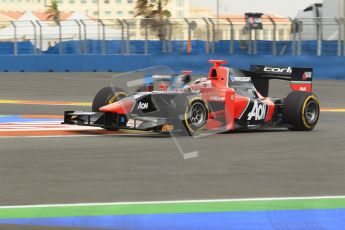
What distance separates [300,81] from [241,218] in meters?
7.65

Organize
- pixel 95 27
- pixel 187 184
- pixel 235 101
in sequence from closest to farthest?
1. pixel 187 184
2. pixel 235 101
3. pixel 95 27

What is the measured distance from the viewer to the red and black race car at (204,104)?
11.1 m

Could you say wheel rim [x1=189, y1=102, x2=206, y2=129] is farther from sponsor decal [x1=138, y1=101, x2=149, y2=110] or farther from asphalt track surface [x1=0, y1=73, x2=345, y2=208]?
sponsor decal [x1=138, y1=101, x2=149, y2=110]

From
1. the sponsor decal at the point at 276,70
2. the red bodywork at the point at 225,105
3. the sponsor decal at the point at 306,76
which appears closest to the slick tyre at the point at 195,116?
the red bodywork at the point at 225,105

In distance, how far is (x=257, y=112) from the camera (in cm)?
1227

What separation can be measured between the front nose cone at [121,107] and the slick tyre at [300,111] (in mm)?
2893

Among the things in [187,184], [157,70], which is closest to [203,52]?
[157,70]

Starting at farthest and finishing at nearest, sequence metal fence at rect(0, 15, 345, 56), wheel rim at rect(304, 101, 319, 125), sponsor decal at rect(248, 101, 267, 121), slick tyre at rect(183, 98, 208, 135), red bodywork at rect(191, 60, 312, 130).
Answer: metal fence at rect(0, 15, 345, 56) → wheel rim at rect(304, 101, 319, 125) → sponsor decal at rect(248, 101, 267, 121) → red bodywork at rect(191, 60, 312, 130) → slick tyre at rect(183, 98, 208, 135)

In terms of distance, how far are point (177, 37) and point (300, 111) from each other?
20.7m

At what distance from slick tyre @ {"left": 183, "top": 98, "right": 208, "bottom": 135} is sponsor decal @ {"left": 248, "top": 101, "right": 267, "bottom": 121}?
114cm

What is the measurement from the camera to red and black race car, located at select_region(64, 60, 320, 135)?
436 inches

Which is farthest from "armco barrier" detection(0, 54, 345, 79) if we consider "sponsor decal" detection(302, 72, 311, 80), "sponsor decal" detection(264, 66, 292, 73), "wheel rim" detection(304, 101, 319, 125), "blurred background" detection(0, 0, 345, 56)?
"wheel rim" detection(304, 101, 319, 125)

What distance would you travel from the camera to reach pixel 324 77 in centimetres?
2784

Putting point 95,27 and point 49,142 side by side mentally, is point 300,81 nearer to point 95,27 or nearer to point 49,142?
point 49,142
